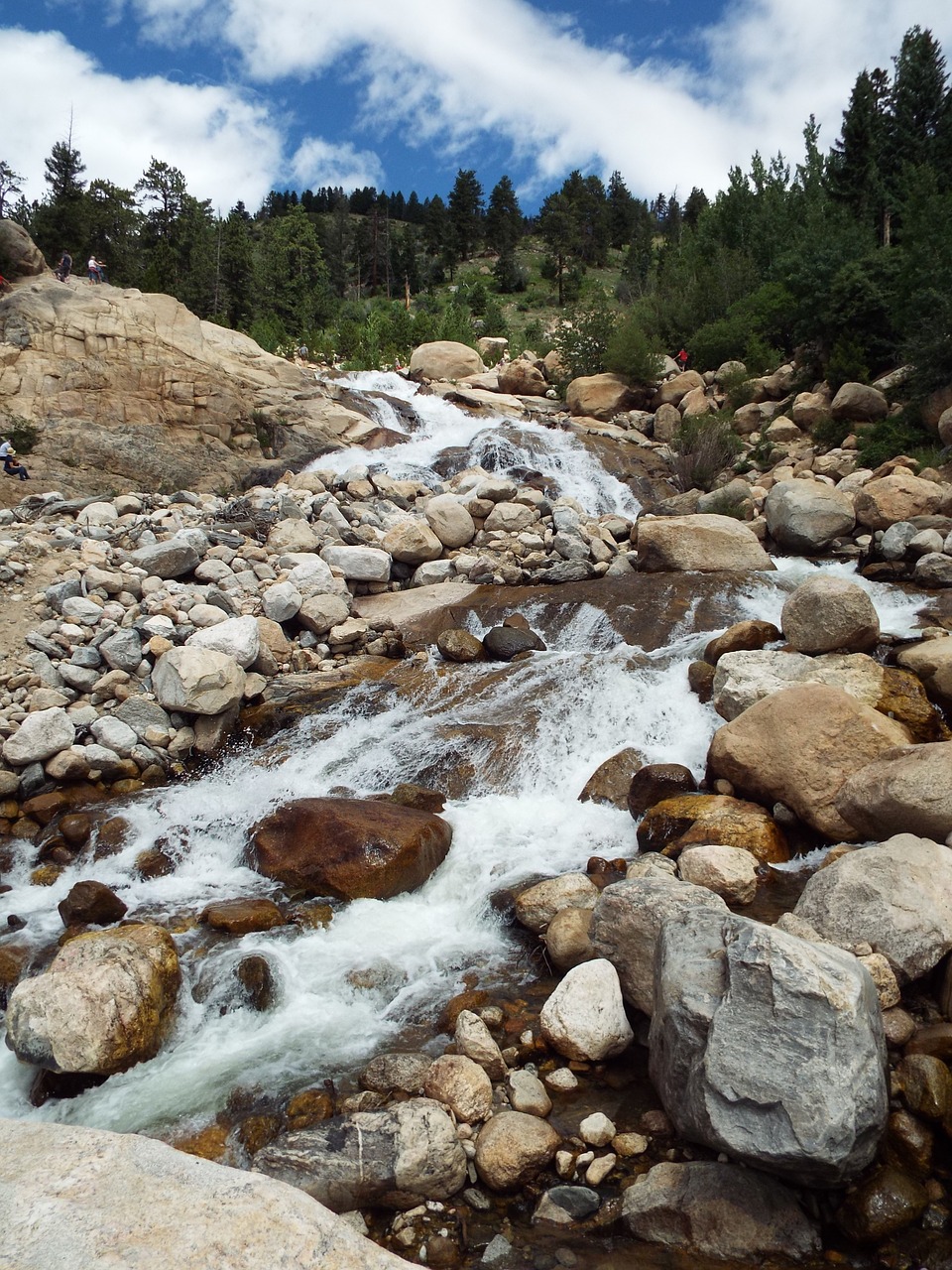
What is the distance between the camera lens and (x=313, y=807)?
689 cm

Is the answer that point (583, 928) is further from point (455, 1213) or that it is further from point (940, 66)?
point (940, 66)

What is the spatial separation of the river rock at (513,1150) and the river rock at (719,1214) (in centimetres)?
44

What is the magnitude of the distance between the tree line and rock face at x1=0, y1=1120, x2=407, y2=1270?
754 inches

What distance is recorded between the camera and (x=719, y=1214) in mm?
3375

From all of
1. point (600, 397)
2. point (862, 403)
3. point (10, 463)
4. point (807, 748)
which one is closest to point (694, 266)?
point (600, 397)

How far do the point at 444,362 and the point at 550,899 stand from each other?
23639 mm

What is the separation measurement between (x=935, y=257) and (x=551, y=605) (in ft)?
47.9

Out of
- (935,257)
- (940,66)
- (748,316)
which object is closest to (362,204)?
(940,66)

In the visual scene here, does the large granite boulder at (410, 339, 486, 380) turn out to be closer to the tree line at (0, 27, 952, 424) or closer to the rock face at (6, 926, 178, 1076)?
the tree line at (0, 27, 952, 424)

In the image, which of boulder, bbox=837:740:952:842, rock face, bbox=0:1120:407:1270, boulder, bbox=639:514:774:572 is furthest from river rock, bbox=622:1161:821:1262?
boulder, bbox=639:514:774:572

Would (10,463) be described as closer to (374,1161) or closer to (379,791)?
(379,791)

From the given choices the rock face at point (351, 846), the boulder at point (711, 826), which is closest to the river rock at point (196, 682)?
the rock face at point (351, 846)

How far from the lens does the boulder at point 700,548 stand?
12305 millimetres

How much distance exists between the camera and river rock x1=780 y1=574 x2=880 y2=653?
345 inches
